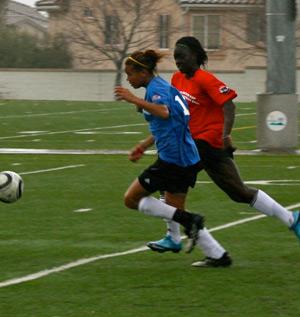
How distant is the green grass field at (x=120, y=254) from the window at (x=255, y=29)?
129 ft

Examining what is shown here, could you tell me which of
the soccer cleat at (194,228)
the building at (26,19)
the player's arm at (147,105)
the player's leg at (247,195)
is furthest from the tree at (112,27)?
the player's arm at (147,105)

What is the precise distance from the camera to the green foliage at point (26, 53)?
5941 centimetres

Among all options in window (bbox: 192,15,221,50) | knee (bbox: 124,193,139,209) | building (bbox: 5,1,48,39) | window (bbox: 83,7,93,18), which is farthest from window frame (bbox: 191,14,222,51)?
knee (bbox: 124,193,139,209)

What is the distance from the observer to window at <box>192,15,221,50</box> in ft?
203

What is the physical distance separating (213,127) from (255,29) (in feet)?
163

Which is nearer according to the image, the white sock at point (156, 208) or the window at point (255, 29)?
the white sock at point (156, 208)

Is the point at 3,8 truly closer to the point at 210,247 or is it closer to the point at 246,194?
the point at 246,194

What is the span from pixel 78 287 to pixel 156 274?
79cm

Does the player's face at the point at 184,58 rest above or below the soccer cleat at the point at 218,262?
above

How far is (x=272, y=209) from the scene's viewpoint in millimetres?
10031

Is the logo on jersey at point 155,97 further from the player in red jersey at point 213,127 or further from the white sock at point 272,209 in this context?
the white sock at point 272,209

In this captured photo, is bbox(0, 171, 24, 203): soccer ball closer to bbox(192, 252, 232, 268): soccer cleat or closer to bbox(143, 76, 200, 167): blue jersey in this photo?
bbox(143, 76, 200, 167): blue jersey

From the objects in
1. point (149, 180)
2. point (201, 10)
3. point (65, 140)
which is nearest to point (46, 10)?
point (201, 10)

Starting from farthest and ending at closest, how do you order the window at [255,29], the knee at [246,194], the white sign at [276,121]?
the window at [255,29]
the white sign at [276,121]
the knee at [246,194]
